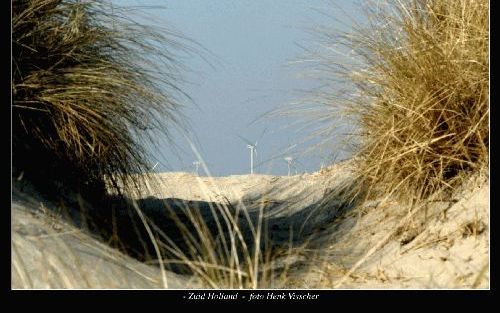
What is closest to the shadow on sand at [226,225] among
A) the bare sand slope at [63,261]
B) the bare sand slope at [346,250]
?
the bare sand slope at [346,250]

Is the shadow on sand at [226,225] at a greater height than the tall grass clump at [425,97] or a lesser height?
lesser

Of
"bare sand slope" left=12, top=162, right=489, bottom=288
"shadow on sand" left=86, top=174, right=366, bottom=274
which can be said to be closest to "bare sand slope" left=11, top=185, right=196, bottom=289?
"bare sand slope" left=12, top=162, right=489, bottom=288

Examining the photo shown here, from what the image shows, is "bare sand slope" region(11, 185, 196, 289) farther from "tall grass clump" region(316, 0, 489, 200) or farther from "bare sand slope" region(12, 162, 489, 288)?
"tall grass clump" region(316, 0, 489, 200)

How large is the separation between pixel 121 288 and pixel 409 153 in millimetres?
1702

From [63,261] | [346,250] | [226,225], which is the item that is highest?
[63,261]

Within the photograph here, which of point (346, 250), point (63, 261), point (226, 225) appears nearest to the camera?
point (63, 261)

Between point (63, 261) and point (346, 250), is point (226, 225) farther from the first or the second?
point (63, 261)

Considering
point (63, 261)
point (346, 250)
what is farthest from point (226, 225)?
point (63, 261)

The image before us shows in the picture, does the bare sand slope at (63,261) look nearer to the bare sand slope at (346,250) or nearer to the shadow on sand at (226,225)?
the bare sand slope at (346,250)

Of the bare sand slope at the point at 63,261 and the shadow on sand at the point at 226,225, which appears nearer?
the bare sand slope at the point at 63,261
